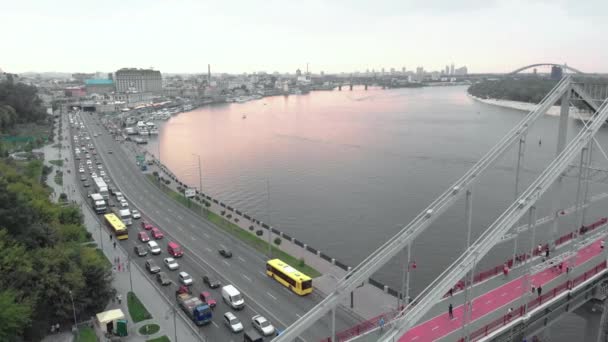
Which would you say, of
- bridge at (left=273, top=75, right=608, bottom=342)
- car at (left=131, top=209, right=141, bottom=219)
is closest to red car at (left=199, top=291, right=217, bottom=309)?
bridge at (left=273, top=75, right=608, bottom=342)

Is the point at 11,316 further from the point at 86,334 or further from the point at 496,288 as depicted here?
the point at 496,288

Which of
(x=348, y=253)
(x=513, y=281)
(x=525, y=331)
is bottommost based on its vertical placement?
(x=348, y=253)

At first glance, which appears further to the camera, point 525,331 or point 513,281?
point 513,281

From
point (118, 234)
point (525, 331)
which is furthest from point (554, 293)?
point (118, 234)

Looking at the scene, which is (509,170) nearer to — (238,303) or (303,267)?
(303,267)

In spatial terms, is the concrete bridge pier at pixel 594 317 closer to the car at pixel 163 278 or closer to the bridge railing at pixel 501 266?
the bridge railing at pixel 501 266

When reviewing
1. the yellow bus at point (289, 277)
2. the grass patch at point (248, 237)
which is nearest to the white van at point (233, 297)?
the yellow bus at point (289, 277)

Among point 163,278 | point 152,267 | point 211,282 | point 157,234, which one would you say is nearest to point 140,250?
point 157,234
